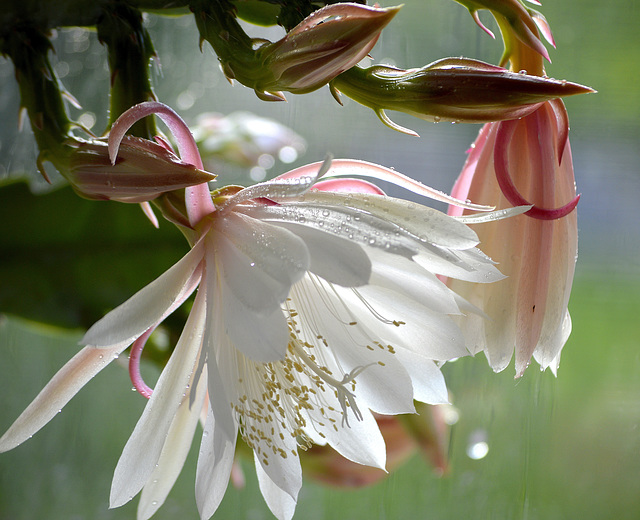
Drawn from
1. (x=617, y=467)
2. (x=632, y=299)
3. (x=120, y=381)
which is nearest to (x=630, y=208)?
(x=632, y=299)

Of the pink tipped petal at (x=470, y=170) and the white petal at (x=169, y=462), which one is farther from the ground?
the pink tipped petal at (x=470, y=170)

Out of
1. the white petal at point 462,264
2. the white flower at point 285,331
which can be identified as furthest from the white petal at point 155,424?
the white petal at point 462,264

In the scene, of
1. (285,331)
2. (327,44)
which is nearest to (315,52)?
(327,44)

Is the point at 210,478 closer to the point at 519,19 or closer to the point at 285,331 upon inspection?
the point at 285,331

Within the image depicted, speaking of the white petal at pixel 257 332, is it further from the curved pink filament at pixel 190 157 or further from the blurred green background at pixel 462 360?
the blurred green background at pixel 462 360

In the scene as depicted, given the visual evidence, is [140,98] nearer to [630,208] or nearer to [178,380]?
→ [178,380]

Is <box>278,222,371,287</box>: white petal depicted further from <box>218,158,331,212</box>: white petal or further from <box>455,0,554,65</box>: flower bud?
<box>455,0,554,65</box>: flower bud

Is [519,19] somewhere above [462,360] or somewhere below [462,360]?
above

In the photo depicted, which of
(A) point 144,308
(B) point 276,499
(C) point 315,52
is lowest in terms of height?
(B) point 276,499
